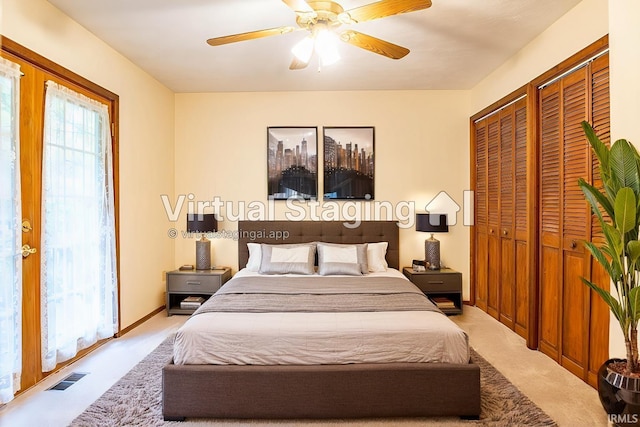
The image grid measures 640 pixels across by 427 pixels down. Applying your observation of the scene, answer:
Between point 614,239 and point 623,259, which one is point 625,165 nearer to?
point 614,239

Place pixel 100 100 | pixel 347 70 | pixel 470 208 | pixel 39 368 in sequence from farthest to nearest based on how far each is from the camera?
pixel 470 208 → pixel 347 70 → pixel 100 100 → pixel 39 368

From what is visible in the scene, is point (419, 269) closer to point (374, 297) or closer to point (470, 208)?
point (470, 208)

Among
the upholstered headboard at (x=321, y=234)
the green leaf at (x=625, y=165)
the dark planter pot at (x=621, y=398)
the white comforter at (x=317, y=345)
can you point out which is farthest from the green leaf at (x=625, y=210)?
the upholstered headboard at (x=321, y=234)

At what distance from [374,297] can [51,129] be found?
108 inches

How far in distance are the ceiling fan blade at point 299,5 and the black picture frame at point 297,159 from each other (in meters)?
2.63

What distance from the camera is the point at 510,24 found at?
311 cm

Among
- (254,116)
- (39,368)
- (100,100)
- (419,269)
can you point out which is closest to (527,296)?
(419,269)

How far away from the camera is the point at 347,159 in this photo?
4.87 m

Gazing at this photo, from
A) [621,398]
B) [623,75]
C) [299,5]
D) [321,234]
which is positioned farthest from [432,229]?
[299,5]

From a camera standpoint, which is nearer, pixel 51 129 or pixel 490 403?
pixel 490 403

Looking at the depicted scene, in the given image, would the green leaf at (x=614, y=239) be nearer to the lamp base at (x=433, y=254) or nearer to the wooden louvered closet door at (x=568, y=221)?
the wooden louvered closet door at (x=568, y=221)

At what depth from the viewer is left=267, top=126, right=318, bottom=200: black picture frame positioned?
487 cm

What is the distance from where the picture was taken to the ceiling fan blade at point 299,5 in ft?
6.97

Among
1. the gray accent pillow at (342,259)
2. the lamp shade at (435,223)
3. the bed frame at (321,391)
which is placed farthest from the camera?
the lamp shade at (435,223)
